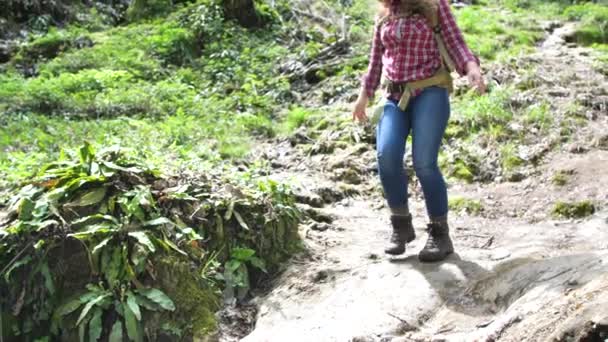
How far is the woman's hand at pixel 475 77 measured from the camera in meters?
4.24

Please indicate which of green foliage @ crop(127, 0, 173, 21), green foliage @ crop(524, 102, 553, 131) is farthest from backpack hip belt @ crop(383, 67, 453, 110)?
green foliage @ crop(127, 0, 173, 21)

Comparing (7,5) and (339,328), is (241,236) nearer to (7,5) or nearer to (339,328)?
(339,328)

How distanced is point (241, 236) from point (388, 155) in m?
1.36

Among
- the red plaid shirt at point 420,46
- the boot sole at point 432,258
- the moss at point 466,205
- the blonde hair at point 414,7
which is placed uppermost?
the blonde hair at point 414,7

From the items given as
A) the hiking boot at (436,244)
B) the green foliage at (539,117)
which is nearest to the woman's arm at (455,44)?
the hiking boot at (436,244)

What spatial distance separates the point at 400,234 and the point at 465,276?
0.60 m

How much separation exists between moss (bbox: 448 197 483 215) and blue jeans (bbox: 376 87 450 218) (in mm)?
1884

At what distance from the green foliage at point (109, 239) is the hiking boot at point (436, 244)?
119 cm

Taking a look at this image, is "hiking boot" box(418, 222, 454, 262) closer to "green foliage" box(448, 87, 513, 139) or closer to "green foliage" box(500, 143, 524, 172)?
"green foliage" box(500, 143, 524, 172)

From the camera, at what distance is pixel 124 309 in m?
4.27

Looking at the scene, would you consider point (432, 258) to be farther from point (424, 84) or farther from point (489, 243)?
point (424, 84)

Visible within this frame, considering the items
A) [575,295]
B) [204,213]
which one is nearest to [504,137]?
[204,213]

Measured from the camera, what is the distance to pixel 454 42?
441 centimetres

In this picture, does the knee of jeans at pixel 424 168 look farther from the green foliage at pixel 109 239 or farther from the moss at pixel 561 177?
the moss at pixel 561 177
